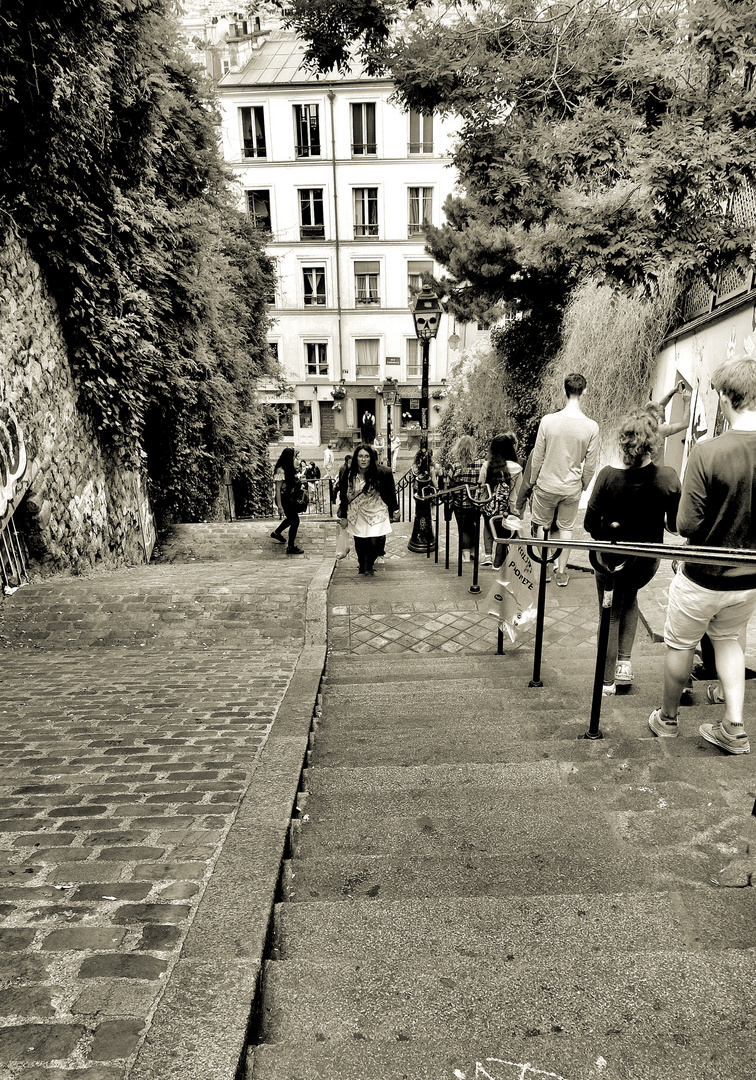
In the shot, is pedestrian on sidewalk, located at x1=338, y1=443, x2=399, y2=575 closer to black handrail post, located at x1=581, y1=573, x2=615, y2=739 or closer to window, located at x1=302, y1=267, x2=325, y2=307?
black handrail post, located at x1=581, y1=573, x2=615, y2=739

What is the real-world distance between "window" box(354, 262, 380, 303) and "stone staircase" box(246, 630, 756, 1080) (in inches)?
1254

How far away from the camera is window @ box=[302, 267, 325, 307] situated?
32500 millimetres

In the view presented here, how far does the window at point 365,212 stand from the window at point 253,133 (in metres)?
4.82

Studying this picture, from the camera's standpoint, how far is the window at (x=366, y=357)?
33125 millimetres

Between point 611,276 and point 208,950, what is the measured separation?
5805 millimetres

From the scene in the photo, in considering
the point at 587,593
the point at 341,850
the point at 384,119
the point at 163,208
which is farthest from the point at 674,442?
the point at 384,119

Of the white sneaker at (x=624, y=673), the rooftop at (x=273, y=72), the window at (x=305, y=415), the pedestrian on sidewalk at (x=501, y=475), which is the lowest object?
the white sneaker at (x=624, y=673)

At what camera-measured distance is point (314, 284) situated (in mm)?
32594

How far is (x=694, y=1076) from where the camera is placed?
54.6 inches

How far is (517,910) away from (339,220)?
33.9m

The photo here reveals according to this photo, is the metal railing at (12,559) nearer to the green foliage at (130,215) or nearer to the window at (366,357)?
the green foliage at (130,215)

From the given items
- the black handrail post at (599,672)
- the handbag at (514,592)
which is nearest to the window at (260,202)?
the handbag at (514,592)

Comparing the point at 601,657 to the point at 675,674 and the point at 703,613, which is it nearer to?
the point at 675,674

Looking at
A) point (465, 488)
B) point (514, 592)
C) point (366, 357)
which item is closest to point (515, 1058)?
point (514, 592)
